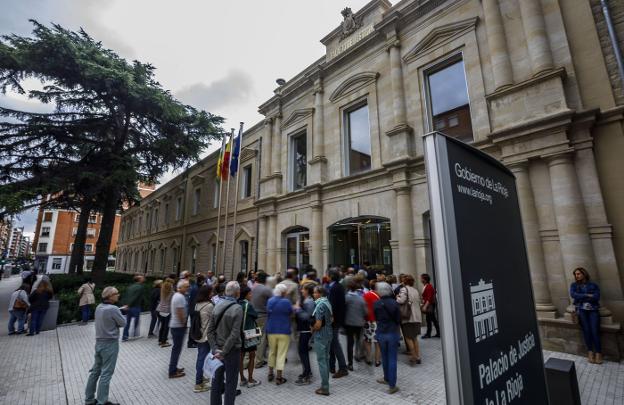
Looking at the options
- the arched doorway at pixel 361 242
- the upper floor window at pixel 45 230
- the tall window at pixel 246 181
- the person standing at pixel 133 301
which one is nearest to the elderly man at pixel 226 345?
the person standing at pixel 133 301

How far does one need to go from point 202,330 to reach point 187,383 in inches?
51.5

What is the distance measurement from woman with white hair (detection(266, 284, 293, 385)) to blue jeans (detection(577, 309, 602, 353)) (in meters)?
6.09

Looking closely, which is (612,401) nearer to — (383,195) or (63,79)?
(383,195)

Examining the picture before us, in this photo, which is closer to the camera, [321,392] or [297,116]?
[321,392]

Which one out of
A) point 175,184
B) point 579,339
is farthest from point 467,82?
point 175,184

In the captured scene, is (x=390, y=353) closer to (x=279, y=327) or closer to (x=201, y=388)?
(x=279, y=327)

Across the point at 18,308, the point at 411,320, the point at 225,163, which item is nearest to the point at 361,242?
the point at 411,320

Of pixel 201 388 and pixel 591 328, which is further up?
pixel 591 328

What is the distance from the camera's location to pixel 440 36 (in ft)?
34.3

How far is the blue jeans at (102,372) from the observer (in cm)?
481

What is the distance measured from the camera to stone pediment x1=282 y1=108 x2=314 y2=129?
50.6ft

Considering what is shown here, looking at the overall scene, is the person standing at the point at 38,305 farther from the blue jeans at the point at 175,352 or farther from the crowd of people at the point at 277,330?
the blue jeans at the point at 175,352

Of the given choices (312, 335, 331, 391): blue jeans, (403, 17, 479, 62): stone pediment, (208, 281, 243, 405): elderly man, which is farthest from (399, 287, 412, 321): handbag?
(403, 17, 479, 62): stone pediment

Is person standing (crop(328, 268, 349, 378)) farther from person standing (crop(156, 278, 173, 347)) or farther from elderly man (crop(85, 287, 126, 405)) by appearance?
person standing (crop(156, 278, 173, 347))
